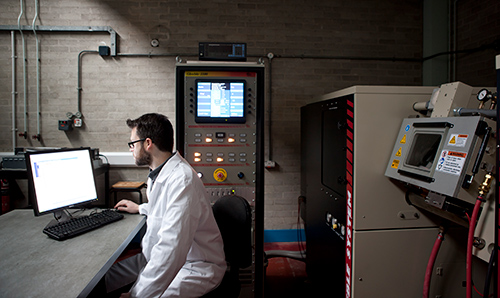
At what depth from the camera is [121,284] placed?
1685mm

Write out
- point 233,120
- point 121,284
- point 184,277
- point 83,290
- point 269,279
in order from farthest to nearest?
point 269,279
point 233,120
point 121,284
point 184,277
point 83,290

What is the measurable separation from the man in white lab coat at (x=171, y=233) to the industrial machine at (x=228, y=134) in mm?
533

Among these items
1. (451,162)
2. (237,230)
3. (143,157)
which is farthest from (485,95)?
(143,157)

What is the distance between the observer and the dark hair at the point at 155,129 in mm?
1627

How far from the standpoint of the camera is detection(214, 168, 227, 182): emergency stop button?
7.27ft

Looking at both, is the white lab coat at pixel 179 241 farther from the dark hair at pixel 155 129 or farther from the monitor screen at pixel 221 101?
the monitor screen at pixel 221 101

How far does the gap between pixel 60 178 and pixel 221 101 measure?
1.20m

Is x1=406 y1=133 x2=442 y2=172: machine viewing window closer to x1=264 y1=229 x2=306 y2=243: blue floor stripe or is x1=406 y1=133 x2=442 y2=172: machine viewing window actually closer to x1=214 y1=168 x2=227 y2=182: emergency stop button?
x1=214 y1=168 x2=227 y2=182: emergency stop button

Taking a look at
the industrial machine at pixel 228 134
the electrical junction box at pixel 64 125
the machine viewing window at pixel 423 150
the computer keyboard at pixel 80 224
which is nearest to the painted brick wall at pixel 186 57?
the electrical junction box at pixel 64 125

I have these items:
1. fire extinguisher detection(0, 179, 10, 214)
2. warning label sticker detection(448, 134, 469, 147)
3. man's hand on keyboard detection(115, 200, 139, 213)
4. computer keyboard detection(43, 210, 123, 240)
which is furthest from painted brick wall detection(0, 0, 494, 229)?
warning label sticker detection(448, 134, 469, 147)

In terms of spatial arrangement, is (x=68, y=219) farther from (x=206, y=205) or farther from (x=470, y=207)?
(x=470, y=207)

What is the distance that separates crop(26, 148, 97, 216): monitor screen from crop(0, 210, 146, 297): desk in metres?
0.17

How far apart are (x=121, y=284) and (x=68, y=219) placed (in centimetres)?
55

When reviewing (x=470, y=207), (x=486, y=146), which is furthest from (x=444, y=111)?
(x=470, y=207)
